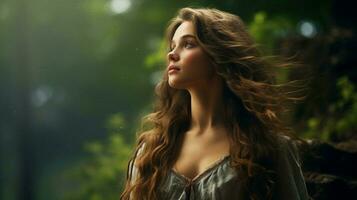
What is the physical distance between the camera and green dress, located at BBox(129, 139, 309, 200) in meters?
1.52

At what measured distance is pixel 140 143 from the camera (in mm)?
1785

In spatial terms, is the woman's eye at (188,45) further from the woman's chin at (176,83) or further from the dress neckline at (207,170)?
the dress neckline at (207,170)

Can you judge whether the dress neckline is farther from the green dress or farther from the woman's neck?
the woman's neck

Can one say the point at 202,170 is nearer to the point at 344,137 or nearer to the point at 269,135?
the point at 269,135

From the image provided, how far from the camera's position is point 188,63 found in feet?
5.29

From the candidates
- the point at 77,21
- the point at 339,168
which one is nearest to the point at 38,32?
the point at 77,21

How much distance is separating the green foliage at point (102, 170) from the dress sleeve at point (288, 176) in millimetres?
2453

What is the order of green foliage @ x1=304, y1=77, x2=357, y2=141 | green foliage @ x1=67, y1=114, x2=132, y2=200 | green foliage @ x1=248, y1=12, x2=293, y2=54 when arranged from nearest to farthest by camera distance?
1. green foliage @ x1=304, y1=77, x2=357, y2=141
2. green foliage @ x1=248, y1=12, x2=293, y2=54
3. green foliage @ x1=67, y1=114, x2=132, y2=200

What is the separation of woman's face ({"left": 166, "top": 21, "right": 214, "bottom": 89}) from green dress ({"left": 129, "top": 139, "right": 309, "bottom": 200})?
24 cm

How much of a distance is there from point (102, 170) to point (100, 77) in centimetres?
68

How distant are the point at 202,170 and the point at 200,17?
1.42 feet

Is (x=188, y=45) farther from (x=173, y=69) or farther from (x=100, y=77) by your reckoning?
(x=100, y=77)

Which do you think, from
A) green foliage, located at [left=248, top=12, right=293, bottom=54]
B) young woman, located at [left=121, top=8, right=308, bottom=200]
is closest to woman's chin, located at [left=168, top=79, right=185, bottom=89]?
young woman, located at [left=121, top=8, right=308, bottom=200]

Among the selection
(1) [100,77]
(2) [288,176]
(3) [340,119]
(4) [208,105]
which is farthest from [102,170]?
(2) [288,176]
